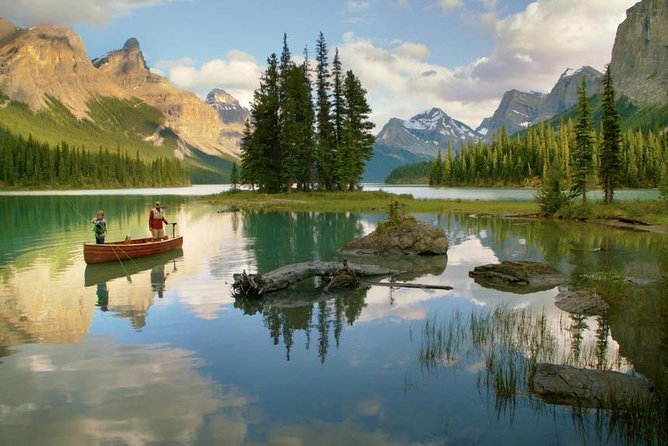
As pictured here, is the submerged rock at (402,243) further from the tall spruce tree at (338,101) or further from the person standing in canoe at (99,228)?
the tall spruce tree at (338,101)

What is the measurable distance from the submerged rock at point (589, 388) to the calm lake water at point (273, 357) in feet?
1.40

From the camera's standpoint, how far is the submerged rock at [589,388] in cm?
935

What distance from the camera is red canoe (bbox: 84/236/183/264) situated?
85.1 feet

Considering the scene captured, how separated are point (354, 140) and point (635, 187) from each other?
109 meters

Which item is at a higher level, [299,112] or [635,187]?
[299,112]

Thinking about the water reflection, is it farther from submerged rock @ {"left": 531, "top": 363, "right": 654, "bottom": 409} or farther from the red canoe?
the red canoe

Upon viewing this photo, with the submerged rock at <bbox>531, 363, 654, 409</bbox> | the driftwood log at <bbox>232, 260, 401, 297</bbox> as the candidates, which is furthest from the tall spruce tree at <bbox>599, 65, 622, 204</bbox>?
the submerged rock at <bbox>531, 363, 654, 409</bbox>

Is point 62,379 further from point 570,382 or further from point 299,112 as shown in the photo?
point 299,112

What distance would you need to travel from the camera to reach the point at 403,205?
63.8 m

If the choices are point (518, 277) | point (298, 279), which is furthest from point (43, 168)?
point (518, 277)

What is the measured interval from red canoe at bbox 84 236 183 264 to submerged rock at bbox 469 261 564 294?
17.7 meters

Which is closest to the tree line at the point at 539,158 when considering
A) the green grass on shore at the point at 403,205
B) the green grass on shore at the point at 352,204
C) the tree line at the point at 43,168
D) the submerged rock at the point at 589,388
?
the green grass on shore at the point at 352,204

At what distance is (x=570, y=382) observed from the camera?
1020cm

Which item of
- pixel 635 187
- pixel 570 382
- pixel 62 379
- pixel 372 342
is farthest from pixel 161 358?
pixel 635 187
